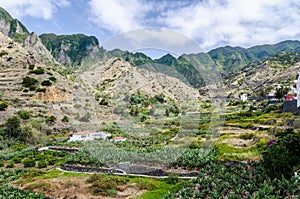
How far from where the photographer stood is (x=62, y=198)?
35.3 feet

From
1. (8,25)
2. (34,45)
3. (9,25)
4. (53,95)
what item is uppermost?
(9,25)

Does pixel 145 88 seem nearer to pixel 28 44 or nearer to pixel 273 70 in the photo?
pixel 28 44

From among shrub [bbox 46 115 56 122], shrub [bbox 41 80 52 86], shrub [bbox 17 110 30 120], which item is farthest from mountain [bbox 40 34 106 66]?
shrub [bbox 17 110 30 120]

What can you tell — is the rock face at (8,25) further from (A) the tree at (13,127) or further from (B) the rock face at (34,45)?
(A) the tree at (13,127)

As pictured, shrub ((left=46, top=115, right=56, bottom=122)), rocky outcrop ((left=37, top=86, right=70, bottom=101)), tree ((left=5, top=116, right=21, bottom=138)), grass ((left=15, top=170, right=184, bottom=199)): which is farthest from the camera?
rocky outcrop ((left=37, top=86, right=70, bottom=101))

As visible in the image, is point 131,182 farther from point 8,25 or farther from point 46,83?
point 8,25

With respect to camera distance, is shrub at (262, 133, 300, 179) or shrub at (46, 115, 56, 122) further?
shrub at (46, 115, 56, 122)

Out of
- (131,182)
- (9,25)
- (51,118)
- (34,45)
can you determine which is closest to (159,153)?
(131,182)

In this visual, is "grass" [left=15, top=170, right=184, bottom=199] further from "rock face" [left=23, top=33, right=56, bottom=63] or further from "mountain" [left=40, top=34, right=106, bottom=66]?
"rock face" [left=23, top=33, right=56, bottom=63]

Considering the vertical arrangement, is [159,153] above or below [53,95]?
below

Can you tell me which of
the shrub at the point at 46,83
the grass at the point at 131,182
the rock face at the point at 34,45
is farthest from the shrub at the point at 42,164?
the rock face at the point at 34,45

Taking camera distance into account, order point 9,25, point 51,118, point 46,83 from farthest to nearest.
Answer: point 9,25
point 46,83
point 51,118

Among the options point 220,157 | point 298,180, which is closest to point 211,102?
point 298,180

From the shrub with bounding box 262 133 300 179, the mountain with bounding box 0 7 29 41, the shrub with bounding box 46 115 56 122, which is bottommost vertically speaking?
the shrub with bounding box 262 133 300 179
